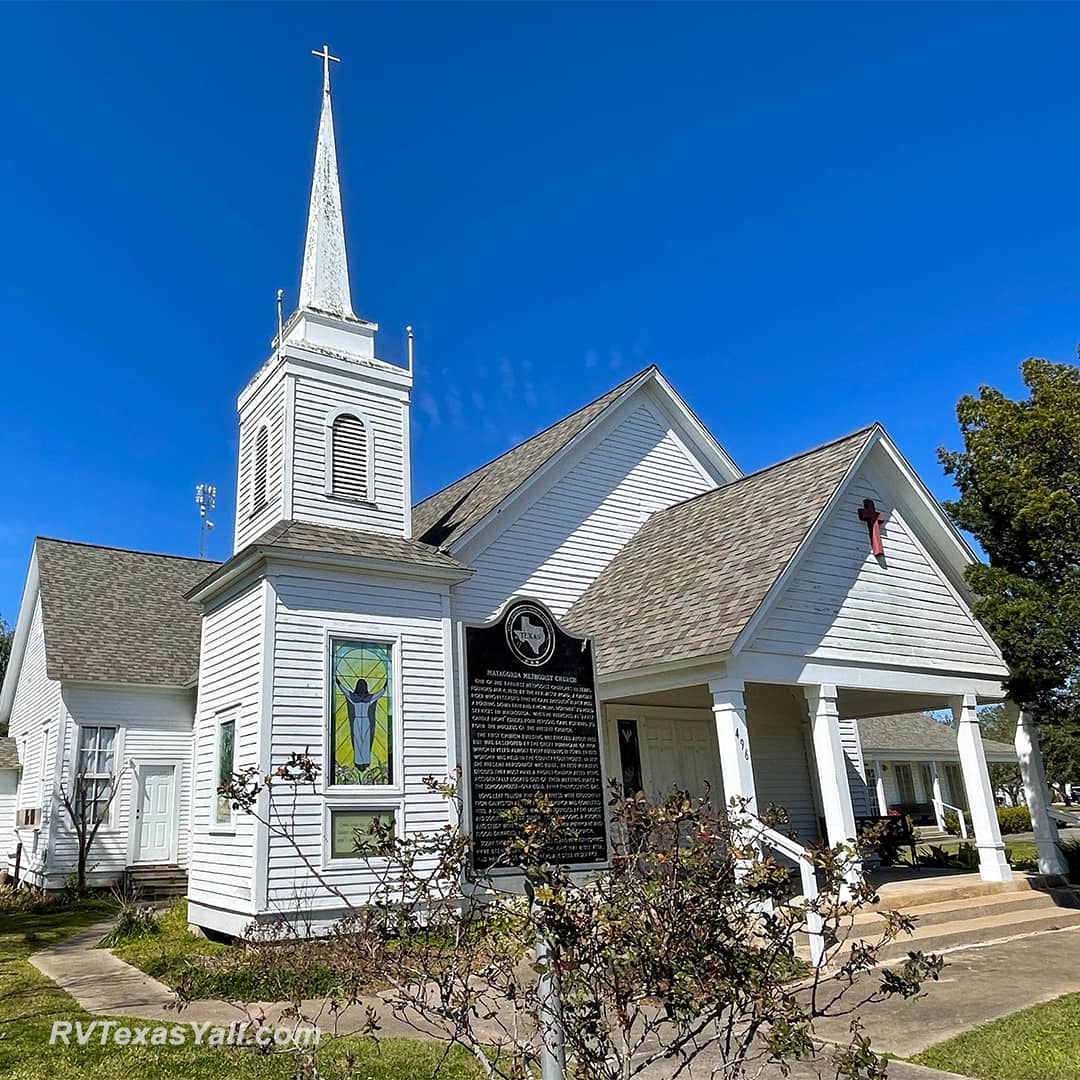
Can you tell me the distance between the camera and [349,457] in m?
14.7


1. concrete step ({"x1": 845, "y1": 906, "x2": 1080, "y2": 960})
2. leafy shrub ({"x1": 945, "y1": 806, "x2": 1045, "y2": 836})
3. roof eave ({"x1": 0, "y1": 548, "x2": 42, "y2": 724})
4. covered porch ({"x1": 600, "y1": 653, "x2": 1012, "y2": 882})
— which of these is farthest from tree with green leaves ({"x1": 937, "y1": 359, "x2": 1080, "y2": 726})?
leafy shrub ({"x1": 945, "y1": 806, "x2": 1045, "y2": 836})

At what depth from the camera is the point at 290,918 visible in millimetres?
11211

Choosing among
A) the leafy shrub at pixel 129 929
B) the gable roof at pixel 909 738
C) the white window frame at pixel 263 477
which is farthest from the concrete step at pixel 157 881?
the gable roof at pixel 909 738

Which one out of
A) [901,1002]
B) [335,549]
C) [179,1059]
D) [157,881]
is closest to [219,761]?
[335,549]

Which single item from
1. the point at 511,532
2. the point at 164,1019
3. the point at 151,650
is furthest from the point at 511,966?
the point at 151,650

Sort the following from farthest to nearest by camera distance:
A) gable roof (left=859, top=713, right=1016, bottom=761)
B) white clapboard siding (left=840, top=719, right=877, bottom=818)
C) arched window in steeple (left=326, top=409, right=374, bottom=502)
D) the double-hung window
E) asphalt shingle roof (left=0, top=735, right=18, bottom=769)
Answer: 1. gable roof (left=859, top=713, right=1016, bottom=761)
2. asphalt shingle roof (left=0, top=735, right=18, bottom=769)
3. the double-hung window
4. white clapboard siding (left=840, top=719, right=877, bottom=818)
5. arched window in steeple (left=326, top=409, right=374, bottom=502)

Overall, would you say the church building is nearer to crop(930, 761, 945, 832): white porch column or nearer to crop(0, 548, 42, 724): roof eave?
crop(0, 548, 42, 724): roof eave

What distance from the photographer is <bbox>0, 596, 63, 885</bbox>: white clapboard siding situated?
20656 mm

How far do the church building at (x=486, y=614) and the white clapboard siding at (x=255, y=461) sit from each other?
0.07 m

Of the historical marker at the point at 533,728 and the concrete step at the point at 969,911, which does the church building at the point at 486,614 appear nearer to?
the concrete step at the point at 969,911

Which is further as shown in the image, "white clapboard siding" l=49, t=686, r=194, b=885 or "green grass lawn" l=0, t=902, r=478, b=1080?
"white clapboard siding" l=49, t=686, r=194, b=885

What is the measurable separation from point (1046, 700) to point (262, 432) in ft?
44.0

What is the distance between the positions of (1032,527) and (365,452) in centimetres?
1067

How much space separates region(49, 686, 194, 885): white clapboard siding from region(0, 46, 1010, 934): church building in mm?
83
